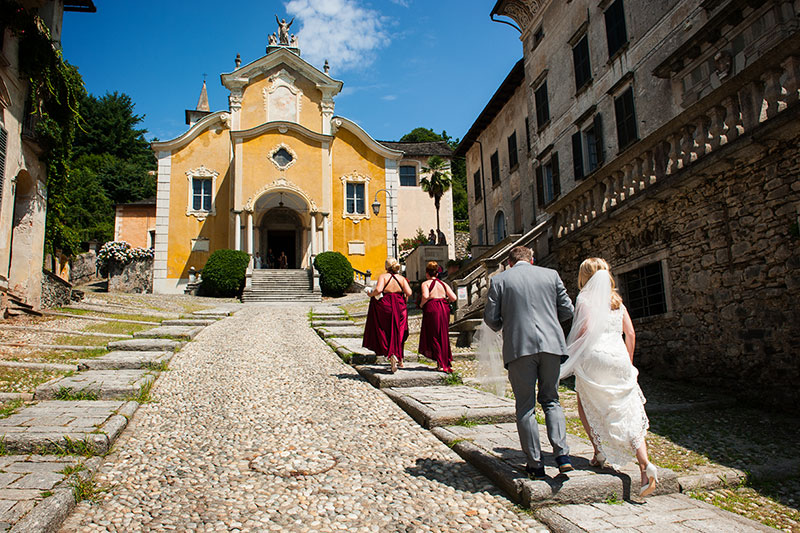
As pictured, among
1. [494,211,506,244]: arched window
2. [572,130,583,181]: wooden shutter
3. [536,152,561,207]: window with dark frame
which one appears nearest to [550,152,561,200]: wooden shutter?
[536,152,561,207]: window with dark frame

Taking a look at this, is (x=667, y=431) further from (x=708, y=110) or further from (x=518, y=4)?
(x=518, y=4)

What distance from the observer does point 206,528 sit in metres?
3.32

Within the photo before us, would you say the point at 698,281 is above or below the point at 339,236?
below

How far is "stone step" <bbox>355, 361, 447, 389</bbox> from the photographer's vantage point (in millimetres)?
7365

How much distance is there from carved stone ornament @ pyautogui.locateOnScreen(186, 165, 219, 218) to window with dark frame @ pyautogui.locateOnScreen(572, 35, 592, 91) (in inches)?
830

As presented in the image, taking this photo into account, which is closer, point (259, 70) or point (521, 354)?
point (521, 354)

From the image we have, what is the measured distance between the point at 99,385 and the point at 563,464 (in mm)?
5463

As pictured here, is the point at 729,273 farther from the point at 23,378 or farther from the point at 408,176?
the point at 408,176

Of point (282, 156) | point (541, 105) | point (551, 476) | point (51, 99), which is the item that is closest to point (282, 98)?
point (282, 156)

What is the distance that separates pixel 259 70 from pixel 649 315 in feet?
92.5

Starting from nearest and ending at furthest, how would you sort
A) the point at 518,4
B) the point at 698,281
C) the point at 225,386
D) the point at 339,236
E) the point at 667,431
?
the point at 667,431
the point at 225,386
the point at 698,281
the point at 518,4
the point at 339,236

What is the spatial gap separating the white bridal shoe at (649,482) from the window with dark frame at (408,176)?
125 feet

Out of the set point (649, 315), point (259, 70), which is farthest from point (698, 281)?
point (259, 70)

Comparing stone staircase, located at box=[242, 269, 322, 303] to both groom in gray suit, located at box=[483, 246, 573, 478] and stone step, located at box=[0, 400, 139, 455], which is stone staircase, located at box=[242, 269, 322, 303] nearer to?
stone step, located at box=[0, 400, 139, 455]
